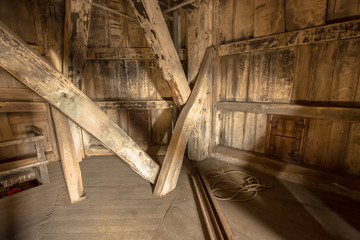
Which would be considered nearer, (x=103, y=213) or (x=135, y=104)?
(x=103, y=213)

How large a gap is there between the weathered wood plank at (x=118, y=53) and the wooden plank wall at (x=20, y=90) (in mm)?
733

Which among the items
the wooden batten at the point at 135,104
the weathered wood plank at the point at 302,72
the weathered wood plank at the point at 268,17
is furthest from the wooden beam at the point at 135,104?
the weathered wood plank at the point at 302,72

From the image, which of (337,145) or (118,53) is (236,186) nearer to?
(337,145)

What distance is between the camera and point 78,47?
7.84 feet

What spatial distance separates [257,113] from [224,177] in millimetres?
1077

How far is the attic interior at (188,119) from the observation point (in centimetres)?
152

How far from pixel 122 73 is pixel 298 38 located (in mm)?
2767

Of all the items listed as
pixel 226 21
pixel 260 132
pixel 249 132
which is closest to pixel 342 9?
pixel 226 21

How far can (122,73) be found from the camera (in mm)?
3154

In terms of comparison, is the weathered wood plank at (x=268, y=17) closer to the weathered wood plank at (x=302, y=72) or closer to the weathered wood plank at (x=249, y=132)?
the weathered wood plank at (x=302, y=72)

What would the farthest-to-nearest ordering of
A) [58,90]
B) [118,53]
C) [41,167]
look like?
[118,53] → [41,167] → [58,90]

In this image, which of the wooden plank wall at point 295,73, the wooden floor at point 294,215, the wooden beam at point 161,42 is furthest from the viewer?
the wooden plank wall at point 295,73

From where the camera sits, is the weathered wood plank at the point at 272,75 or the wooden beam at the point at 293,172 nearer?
the wooden beam at the point at 293,172

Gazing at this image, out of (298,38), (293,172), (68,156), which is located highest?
(298,38)
